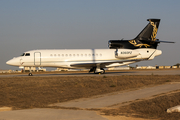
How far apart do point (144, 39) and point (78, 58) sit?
10753 millimetres

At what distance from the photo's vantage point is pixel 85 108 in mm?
10805

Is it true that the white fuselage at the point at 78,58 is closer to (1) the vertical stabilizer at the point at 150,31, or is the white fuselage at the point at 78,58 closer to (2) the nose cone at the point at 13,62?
(2) the nose cone at the point at 13,62

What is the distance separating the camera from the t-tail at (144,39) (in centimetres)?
3753

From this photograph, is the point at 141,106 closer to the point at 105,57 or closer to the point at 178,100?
the point at 178,100

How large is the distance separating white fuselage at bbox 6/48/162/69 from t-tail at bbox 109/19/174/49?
1105 mm

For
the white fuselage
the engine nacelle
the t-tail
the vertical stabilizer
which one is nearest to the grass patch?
the white fuselage

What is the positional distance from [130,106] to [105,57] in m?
25.8

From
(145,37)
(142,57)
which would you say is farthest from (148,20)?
(142,57)

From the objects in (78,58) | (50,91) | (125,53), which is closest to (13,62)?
(78,58)

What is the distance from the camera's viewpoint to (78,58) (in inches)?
1409

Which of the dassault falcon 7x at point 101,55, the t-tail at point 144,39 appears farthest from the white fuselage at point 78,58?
the t-tail at point 144,39

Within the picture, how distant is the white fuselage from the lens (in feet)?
116

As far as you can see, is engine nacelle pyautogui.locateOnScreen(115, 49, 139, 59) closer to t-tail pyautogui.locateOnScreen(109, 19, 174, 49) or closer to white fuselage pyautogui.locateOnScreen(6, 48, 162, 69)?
white fuselage pyautogui.locateOnScreen(6, 48, 162, 69)

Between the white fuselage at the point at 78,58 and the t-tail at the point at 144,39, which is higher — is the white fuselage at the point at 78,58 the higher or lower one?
the lower one
